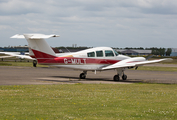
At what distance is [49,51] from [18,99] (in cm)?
1241

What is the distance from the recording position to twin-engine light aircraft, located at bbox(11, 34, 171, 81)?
2523 centimetres

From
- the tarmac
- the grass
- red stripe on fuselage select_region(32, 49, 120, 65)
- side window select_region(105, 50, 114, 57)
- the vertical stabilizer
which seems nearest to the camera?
the grass

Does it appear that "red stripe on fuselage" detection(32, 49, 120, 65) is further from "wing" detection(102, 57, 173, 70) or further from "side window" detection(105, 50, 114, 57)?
"wing" detection(102, 57, 173, 70)

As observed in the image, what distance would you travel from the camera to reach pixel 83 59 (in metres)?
26.2

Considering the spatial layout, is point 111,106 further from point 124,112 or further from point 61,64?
point 61,64

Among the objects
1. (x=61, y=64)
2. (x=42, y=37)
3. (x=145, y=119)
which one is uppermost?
(x=42, y=37)

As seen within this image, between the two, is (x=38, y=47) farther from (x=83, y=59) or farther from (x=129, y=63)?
(x=129, y=63)

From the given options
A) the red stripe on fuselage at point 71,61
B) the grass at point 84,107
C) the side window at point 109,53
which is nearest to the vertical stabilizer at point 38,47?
the red stripe on fuselage at point 71,61

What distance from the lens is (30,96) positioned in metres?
14.4

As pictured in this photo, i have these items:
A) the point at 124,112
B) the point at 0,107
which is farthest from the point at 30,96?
the point at 124,112

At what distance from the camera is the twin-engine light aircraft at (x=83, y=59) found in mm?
25234

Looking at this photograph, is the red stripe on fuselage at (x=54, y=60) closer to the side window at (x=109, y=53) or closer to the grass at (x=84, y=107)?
the side window at (x=109, y=53)

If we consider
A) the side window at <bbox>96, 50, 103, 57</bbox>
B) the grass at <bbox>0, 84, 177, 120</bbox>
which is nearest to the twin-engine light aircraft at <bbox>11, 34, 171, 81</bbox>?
the side window at <bbox>96, 50, 103, 57</bbox>

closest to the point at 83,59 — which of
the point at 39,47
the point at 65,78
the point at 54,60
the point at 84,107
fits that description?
the point at 54,60
